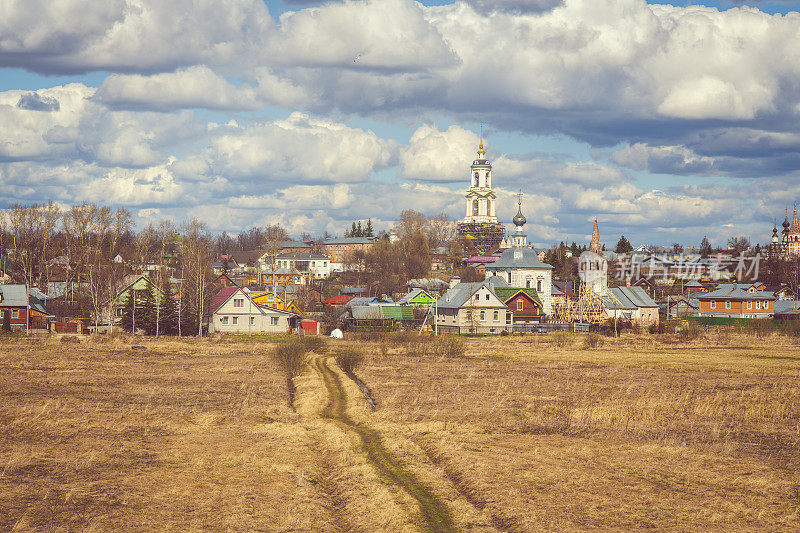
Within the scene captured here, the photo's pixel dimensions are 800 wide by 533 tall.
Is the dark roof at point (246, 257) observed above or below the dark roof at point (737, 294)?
above

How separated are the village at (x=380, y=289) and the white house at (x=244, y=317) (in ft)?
0.35

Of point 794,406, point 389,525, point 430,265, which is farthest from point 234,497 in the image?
point 430,265

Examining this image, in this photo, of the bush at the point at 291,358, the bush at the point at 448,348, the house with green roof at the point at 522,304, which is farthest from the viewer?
the house with green roof at the point at 522,304

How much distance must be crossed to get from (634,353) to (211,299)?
38.0 m

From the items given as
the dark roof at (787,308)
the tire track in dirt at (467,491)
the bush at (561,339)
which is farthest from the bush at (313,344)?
the dark roof at (787,308)

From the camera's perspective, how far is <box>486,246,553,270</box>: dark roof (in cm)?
8662

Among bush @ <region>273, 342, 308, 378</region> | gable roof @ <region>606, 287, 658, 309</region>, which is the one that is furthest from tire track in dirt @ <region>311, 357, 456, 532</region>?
gable roof @ <region>606, 287, 658, 309</region>

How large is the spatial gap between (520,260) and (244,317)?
3286 centimetres

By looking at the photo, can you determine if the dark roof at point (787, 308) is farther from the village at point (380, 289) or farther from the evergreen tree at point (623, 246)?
the evergreen tree at point (623, 246)

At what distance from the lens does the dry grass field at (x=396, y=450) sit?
15.2 meters

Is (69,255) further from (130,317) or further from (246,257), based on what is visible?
(246,257)

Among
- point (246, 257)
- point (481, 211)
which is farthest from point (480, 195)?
point (246, 257)

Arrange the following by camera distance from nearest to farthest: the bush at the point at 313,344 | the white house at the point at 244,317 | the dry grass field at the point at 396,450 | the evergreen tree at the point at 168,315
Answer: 1. the dry grass field at the point at 396,450
2. the bush at the point at 313,344
3. the evergreen tree at the point at 168,315
4. the white house at the point at 244,317

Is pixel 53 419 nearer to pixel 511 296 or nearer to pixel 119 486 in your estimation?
pixel 119 486
